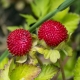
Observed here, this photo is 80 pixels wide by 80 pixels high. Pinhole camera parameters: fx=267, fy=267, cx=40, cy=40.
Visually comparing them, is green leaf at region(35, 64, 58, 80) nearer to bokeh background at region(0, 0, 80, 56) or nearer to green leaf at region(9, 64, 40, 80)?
green leaf at region(9, 64, 40, 80)

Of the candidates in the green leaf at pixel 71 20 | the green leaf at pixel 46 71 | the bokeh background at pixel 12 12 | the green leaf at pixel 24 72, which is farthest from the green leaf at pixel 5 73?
the bokeh background at pixel 12 12

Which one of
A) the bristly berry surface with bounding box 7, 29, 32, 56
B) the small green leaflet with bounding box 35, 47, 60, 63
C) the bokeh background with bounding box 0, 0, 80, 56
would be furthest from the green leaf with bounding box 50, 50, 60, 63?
the bokeh background with bounding box 0, 0, 80, 56

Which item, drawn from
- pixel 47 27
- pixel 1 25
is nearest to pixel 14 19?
pixel 1 25

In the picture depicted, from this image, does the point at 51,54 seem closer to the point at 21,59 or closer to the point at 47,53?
the point at 47,53

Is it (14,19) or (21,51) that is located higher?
(21,51)

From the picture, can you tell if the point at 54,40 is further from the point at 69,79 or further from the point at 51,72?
the point at 69,79
